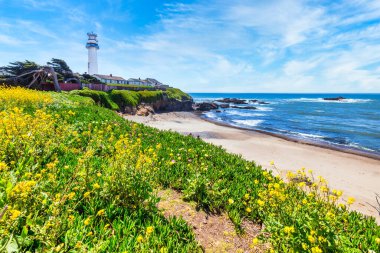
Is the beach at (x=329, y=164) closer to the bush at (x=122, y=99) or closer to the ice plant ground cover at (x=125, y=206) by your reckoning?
the ice plant ground cover at (x=125, y=206)

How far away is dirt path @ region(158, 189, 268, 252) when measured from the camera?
3.77 m

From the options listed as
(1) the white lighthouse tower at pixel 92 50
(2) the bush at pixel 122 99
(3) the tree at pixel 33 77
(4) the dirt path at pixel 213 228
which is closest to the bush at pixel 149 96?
(2) the bush at pixel 122 99

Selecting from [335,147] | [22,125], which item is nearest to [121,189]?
[22,125]

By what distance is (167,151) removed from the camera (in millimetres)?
7883

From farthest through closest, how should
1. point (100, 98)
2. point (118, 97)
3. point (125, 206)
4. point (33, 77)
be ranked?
point (118, 97)
point (100, 98)
point (33, 77)
point (125, 206)

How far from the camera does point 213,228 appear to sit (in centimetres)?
419

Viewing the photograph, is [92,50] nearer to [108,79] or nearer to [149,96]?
Result: [108,79]

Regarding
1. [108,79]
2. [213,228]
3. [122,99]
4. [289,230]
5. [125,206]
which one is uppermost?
[108,79]

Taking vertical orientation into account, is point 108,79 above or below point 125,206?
above

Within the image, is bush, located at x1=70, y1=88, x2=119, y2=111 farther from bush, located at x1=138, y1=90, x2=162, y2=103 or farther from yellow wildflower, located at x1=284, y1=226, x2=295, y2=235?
yellow wildflower, located at x1=284, y1=226, x2=295, y2=235

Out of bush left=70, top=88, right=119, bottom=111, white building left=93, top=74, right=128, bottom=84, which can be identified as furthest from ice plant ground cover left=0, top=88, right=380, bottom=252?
white building left=93, top=74, right=128, bottom=84

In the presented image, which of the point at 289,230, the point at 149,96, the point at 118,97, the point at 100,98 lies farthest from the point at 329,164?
the point at 149,96

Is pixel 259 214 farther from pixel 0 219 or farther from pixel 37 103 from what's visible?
pixel 37 103

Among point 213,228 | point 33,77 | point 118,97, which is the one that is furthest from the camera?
point 118,97
